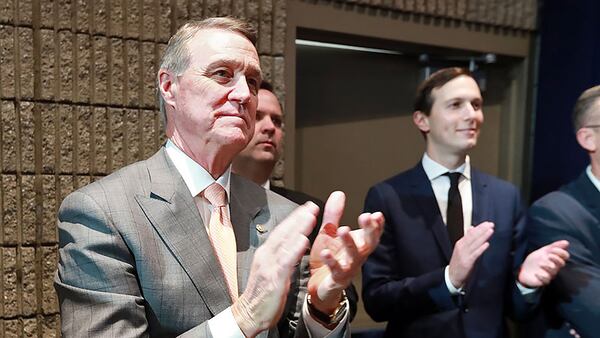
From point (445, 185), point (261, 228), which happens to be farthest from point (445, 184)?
point (261, 228)

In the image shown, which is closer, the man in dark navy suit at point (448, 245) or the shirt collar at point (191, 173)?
the shirt collar at point (191, 173)

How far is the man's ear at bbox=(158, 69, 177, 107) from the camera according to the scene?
4.18ft

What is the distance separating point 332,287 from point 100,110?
1350 mm

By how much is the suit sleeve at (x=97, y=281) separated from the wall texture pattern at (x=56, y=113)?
1021mm

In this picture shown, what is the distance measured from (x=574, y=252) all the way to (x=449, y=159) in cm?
50

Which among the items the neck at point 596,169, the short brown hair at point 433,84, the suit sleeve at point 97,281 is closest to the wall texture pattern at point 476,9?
the short brown hair at point 433,84

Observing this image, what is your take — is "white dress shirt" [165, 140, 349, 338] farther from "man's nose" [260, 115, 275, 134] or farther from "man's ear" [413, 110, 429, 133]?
"man's ear" [413, 110, 429, 133]

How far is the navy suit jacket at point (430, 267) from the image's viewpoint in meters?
2.02

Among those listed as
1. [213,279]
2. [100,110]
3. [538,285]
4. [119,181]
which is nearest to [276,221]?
[213,279]

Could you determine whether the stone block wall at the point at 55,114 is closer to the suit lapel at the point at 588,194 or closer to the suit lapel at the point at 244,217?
the suit lapel at the point at 244,217

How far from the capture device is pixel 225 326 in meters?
1.09

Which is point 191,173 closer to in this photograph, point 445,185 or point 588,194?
point 445,185

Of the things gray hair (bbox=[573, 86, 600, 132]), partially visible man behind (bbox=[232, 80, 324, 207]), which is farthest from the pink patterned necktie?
gray hair (bbox=[573, 86, 600, 132])

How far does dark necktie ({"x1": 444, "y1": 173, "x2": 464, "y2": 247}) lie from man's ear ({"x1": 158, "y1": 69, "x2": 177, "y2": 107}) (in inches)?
46.0
